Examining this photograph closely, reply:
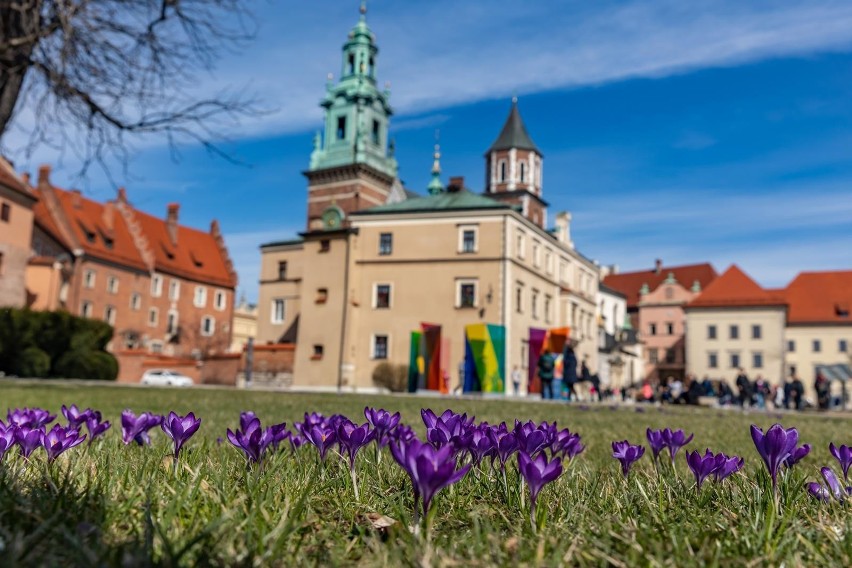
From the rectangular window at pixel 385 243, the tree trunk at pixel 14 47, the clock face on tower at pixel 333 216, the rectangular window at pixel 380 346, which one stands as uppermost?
the clock face on tower at pixel 333 216

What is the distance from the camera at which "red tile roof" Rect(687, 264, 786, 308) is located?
243 ft

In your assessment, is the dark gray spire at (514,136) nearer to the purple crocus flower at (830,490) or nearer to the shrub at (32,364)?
the shrub at (32,364)

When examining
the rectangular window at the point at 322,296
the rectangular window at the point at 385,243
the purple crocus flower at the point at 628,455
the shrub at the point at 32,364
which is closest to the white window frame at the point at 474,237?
the rectangular window at the point at 385,243

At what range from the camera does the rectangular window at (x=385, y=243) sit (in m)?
47.1

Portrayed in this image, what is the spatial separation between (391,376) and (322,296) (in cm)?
721

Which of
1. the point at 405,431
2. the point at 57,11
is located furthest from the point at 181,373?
the point at 405,431

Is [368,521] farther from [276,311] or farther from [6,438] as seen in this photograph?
[276,311]

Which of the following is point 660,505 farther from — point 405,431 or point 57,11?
point 57,11

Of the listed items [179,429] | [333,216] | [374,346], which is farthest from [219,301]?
[179,429]

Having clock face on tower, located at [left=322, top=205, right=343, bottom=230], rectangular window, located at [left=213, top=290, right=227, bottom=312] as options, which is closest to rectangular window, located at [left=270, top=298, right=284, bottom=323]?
clock face on tower, located at [left=322, top=205, right=343, bottom=230]

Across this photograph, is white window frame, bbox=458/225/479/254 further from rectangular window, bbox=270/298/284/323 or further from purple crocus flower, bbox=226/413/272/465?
purple crocus flower, bbox=226/413/272/465

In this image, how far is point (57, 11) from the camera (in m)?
7.16

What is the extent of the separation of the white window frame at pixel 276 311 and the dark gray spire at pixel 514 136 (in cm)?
2795

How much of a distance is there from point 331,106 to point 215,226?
21117 mm
